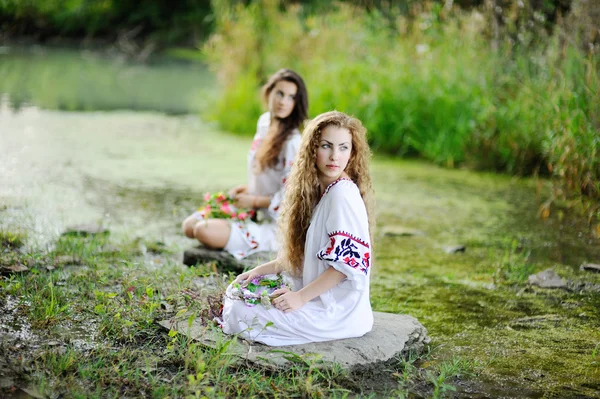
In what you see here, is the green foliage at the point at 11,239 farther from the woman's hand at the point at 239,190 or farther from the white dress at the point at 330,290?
the white dress at the point at 330,290

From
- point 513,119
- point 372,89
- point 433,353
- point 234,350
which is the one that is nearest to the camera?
point 234,350

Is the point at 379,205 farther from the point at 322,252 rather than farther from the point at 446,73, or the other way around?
the point at 322,252

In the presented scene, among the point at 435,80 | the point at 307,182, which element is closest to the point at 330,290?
the point at 307,182

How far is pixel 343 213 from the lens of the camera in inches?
104

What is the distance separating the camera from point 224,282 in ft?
11.0

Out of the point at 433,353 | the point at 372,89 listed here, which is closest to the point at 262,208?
the point at 433,353

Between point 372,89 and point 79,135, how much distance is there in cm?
310

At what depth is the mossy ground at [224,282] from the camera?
98.7 inches

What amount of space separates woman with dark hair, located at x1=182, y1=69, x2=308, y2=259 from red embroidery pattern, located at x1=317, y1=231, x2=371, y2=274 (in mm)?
1370

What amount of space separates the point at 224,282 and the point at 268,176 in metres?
0.96

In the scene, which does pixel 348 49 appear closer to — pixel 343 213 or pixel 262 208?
pixel 262 208

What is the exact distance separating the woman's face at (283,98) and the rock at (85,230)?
123 cm

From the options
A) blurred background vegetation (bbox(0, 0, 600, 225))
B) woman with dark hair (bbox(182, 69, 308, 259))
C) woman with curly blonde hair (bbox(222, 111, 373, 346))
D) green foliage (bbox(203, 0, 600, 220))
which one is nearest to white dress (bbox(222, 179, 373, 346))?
woman with curly blonde hair (bbox(222, 111, 373, 346))

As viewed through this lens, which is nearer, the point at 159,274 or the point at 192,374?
the point at 192,374
